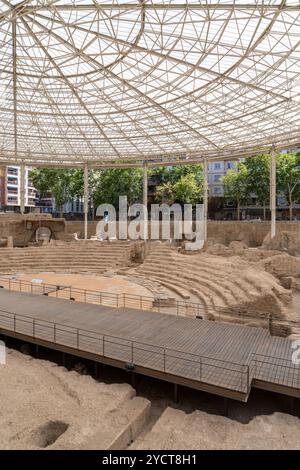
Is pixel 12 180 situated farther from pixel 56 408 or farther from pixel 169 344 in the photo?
pixel 56 408

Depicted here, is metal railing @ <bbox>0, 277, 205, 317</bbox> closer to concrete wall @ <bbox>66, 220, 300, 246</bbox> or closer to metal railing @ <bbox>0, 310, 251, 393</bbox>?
metal railing @ <bbox>0, 310, 251, 393</bbox>

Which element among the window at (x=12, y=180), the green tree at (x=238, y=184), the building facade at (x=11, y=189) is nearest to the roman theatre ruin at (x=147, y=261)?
the green tree at (x=238, y=184)

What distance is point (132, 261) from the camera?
41.8m

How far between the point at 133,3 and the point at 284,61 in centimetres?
1203

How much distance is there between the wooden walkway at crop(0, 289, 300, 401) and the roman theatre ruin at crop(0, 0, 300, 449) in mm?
75

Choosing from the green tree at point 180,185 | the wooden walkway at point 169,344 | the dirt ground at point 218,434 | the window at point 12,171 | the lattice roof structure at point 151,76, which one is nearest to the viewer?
the dirt ground at point 218,434

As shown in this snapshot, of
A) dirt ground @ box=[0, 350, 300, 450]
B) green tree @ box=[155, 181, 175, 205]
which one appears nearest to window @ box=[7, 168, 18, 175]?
green tree @ box=[155, 181, 175, 205]

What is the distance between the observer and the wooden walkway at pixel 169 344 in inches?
414

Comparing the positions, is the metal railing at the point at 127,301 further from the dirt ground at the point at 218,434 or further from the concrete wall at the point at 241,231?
the concrete wall at the point at 241,231

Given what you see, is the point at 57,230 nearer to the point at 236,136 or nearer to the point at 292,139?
the point at 236,136

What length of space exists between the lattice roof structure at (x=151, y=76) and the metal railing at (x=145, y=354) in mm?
17058

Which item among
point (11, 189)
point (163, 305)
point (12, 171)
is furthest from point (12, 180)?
point (163, 305)

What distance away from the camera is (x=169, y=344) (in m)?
13.2

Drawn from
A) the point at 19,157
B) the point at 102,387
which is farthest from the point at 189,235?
the point at 102,387
